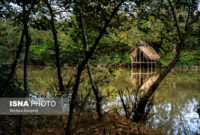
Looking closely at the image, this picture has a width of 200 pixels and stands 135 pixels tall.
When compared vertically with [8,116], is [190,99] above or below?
below

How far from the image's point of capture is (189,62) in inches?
949

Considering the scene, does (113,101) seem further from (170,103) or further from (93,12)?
(93,12)

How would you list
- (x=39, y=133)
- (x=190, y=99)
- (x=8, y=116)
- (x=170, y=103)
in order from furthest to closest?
(x=190, y=99), (x=170, y=103), (x=8, y=116), (x=39, y=133)

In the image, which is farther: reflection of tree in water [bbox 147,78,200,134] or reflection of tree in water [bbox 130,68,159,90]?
reflection of tree in water [bbox 130,68,159,90]

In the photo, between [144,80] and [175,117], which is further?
[144,80]

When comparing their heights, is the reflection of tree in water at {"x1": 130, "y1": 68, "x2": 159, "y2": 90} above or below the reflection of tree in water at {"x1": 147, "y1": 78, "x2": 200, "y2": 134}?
above

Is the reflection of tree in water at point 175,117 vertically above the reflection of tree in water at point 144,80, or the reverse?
the reflection of tree in water at point 144,80

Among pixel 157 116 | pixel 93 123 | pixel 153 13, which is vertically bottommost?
pixel 157 116

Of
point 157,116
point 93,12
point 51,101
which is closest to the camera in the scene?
point 93,12

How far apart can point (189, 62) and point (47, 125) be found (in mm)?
24463

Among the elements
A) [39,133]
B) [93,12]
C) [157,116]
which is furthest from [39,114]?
[157,116]

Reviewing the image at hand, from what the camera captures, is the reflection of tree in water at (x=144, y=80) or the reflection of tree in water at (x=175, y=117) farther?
the reflection of tree in water at (x=144, y=80)

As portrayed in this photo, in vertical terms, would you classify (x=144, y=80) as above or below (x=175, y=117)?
above

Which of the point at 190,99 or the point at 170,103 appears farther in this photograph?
the point at 190,99
